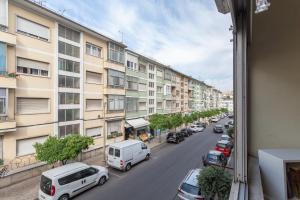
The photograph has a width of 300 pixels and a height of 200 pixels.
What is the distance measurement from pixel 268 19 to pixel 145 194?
9.27 meters

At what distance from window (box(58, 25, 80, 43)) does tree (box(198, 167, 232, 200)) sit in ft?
45.1

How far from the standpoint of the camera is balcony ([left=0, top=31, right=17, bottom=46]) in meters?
10.8

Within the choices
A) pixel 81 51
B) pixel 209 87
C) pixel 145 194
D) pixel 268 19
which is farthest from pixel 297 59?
pixel 209 87

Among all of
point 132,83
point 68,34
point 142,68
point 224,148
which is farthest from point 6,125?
point 142,68

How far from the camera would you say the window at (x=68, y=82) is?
48.9 ft

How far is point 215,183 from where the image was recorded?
6801 mm

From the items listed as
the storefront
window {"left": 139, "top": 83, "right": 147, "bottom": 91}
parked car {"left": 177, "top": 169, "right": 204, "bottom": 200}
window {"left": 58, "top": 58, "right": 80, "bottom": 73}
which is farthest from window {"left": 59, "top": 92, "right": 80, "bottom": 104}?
parked car {"left": 177, "top": 169, "right": 204, "bottom": 200}

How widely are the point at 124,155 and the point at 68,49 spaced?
29.9ft

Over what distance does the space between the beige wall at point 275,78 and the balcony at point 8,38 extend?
39.6 ft

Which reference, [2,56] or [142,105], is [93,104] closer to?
[2,56]

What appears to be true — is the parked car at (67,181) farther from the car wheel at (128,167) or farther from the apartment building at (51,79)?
the apartment building at (51,79)

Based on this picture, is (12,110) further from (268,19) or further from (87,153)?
(268,19)

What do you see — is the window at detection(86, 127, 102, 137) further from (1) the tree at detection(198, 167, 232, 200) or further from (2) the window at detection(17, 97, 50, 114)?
(1) the tree at detection(198, 167, 232, 200)

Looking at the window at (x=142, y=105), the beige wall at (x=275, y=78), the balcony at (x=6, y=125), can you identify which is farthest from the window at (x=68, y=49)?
the beige wall at (x=275, y=78)
